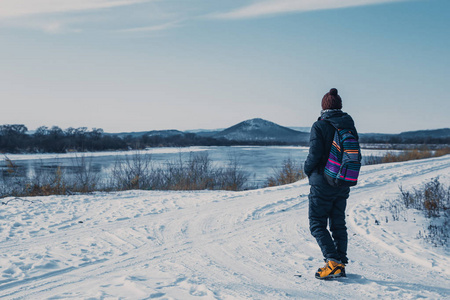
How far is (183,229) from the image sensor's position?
6145 mm

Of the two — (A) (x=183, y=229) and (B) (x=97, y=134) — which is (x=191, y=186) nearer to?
(A) (x=183, y=229)

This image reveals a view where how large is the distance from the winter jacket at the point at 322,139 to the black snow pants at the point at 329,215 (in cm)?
14

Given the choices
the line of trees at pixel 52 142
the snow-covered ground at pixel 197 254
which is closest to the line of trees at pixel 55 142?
the line of trees at pixel 52 142

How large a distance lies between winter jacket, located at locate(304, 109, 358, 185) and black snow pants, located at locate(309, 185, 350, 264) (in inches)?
5.5

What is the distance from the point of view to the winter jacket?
12.2ft

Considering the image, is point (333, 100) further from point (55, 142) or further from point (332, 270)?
point (55, 142)

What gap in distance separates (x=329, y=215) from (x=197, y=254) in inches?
73.7

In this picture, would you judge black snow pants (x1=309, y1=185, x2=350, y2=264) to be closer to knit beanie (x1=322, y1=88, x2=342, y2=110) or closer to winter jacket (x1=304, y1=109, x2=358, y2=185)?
winter jacket (x1=304, y1=109, x2=358, y2=185)

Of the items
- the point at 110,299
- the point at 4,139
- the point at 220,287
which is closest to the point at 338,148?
the point at 220,287

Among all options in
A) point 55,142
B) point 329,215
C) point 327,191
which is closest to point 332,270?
point 329,215

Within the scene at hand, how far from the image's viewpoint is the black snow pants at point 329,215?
3.80m

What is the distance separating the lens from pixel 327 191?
3.77m

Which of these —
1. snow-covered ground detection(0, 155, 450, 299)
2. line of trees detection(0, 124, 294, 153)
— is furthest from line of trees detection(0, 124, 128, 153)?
snow-covered ground detection(0, 155, 450, 299)

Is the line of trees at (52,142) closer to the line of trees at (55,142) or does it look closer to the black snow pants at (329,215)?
the line of trees at (55,142)
